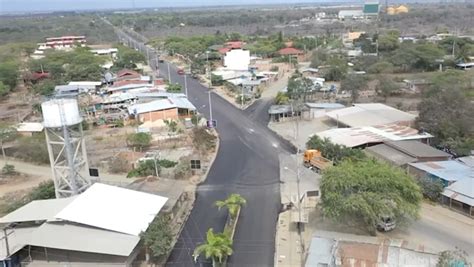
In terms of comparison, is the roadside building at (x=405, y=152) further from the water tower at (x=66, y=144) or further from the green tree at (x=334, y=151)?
the water tower at (x=66, y=144)

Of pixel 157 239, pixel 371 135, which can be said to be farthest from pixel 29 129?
pixel 371 135

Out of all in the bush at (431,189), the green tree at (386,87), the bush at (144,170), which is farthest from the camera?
the green tree at (386,87)

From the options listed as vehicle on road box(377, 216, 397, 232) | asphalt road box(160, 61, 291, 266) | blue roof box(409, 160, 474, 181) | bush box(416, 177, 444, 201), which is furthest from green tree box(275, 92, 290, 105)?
vehicle on road box(377, 216, 397, 232)

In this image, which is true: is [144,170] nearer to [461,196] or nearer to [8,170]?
[8,170]

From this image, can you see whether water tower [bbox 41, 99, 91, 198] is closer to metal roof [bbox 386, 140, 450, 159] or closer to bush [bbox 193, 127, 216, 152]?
bush [bbox 193, 127, 216, 152]

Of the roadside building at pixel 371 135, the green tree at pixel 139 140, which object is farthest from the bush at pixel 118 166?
the roadside building at pixel 371 135
